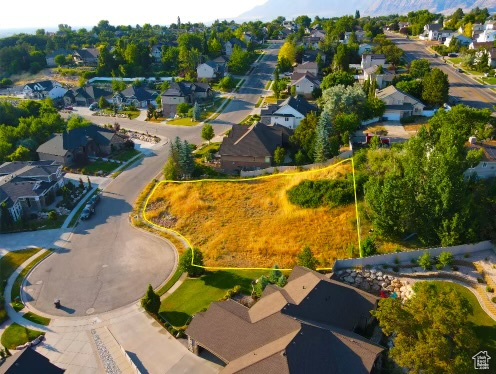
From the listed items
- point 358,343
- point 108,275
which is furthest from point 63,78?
point 358,343

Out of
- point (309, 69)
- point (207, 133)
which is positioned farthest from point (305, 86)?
point (207, 133)

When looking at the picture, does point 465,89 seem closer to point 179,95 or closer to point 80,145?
point 179,95

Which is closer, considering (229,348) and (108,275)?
(229,348)

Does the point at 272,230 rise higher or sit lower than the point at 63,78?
lower

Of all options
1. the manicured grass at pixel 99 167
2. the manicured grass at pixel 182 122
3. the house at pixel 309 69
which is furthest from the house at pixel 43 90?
the house at pixel 309 69

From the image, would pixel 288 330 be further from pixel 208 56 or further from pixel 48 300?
pixel 208 56

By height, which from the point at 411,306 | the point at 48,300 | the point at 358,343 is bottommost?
the point at 48,300
